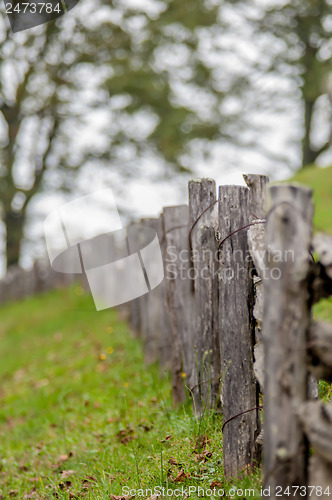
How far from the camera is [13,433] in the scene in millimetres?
4891

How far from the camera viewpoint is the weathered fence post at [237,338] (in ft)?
8.44

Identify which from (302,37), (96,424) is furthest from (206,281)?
(302,37)

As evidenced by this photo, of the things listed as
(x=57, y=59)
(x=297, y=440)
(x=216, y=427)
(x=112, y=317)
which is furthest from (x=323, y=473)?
(x=57, y=59)

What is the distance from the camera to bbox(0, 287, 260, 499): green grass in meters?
2.82

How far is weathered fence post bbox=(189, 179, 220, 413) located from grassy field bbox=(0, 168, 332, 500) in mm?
299

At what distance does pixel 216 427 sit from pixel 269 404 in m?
1.19

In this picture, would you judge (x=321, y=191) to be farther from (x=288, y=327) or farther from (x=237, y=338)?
(x=288, y=327)

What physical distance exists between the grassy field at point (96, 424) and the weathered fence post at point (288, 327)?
55 centimetres

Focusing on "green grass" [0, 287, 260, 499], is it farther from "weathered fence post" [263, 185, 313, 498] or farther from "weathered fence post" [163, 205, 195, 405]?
"weathered fence post" [263, 185, 313, 498]

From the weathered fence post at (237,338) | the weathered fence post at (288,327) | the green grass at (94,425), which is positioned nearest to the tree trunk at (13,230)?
the green grass at (94,425)

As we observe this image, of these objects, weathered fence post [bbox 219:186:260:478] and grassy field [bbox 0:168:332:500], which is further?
grassy field [bbox 0:168:332:500]

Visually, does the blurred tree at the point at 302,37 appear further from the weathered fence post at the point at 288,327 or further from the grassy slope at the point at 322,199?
the weathered fence post at the point at 288,327

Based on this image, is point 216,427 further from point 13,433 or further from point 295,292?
point 13,433

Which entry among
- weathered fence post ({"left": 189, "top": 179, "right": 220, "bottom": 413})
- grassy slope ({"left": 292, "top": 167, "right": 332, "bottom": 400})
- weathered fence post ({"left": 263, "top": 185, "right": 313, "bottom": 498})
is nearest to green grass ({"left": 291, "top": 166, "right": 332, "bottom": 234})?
grassy slope ({"left": 292, "top": 167, "right": 332, "bottom": 400})
